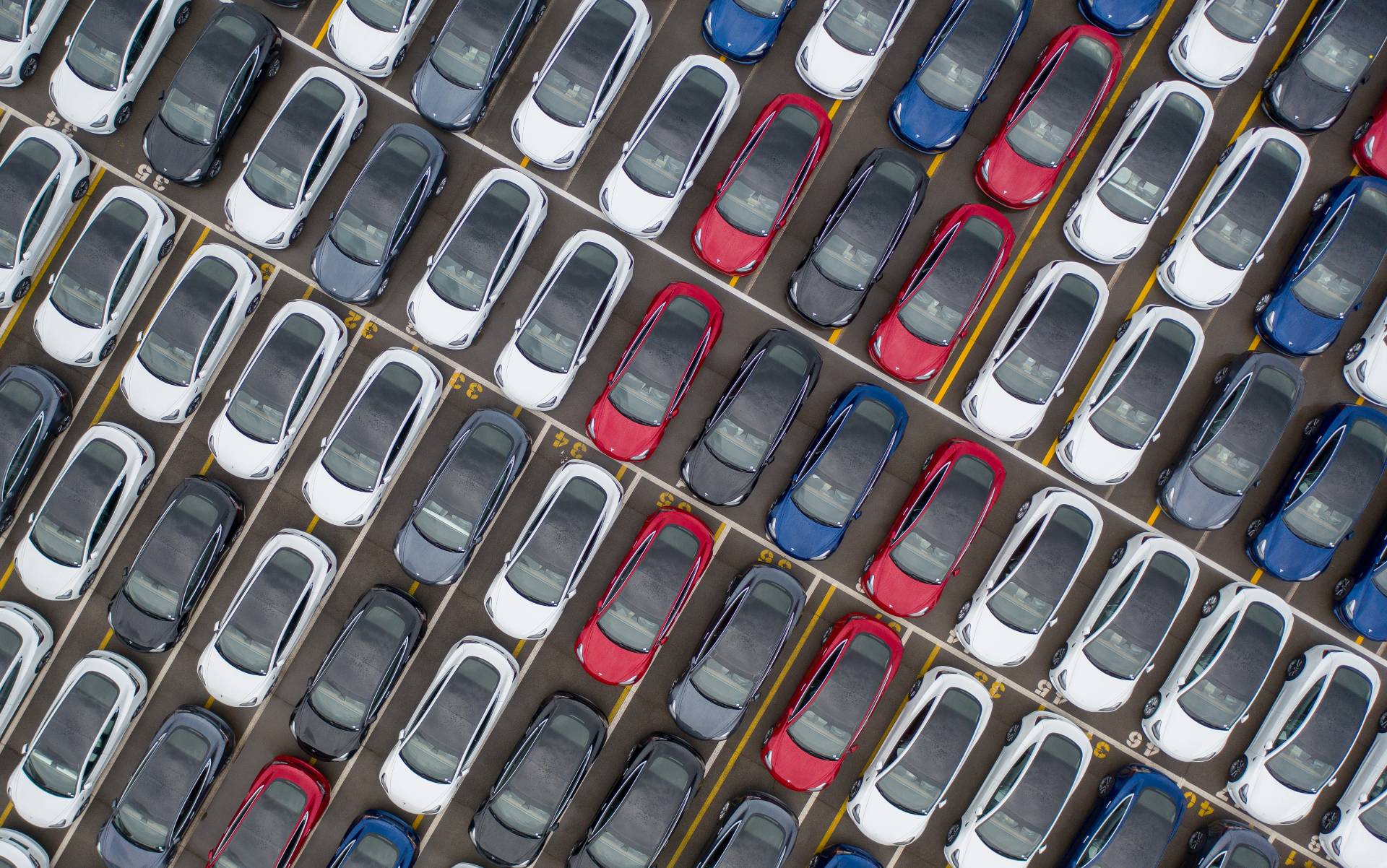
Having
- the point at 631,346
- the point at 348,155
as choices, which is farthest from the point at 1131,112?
the point at 348,155

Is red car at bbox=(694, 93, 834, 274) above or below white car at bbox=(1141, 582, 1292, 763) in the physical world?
above

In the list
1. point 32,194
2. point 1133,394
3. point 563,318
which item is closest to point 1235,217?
point 1133,394

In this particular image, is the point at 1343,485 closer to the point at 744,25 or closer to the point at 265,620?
the point at 744,25

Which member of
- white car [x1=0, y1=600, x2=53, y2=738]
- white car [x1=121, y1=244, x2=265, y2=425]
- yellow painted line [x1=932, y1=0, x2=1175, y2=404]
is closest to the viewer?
white car [x1=121, y1=244, x2=265, y2=425]

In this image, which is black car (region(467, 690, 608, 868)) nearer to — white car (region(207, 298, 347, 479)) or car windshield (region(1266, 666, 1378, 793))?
white car (region(207, 298, 347, 479))

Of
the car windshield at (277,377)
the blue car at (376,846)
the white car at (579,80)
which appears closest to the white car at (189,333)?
the car windshield at (277,377)

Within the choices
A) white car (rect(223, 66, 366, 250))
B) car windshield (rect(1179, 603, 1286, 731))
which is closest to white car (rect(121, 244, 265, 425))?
white car (rect(223, 66, 366, 250))

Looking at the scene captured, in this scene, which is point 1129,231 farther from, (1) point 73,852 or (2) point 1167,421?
(1) point 73,852

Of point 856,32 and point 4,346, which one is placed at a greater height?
point 856,32
